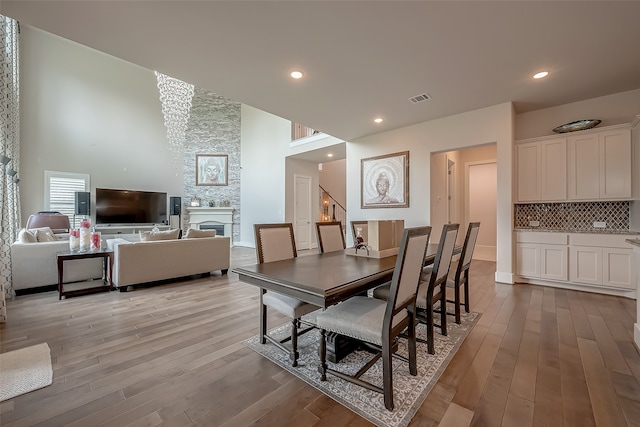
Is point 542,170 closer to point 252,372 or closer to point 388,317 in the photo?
point 388,317

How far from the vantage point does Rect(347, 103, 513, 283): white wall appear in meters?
3.98

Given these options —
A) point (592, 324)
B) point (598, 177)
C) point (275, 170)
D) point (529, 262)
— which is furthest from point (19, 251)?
point (598, 177)

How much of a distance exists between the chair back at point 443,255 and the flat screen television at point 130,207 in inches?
328

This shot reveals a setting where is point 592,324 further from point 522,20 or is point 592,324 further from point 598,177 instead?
point 522,20

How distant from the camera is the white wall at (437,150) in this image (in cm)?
398

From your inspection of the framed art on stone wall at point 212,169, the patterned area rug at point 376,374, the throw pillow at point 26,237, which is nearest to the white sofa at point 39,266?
the throw pillow at point 26,237

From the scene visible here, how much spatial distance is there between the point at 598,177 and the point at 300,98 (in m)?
4.35

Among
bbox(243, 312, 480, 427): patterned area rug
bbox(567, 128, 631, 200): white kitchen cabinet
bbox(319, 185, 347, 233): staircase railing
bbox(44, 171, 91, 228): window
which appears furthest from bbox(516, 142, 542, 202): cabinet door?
bbox(44, 171, 91, 228): window

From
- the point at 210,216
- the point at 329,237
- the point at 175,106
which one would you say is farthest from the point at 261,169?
the point at 329,237

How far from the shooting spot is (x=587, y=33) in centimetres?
240

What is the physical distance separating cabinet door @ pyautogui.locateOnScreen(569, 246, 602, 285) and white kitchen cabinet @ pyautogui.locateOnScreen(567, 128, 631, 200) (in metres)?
0.76

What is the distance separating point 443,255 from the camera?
2062 mm

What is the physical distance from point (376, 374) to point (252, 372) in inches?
33.8

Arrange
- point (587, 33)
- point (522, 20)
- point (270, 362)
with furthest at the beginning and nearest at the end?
point (587, 33) → point (522, 20) → point (270, 362)
